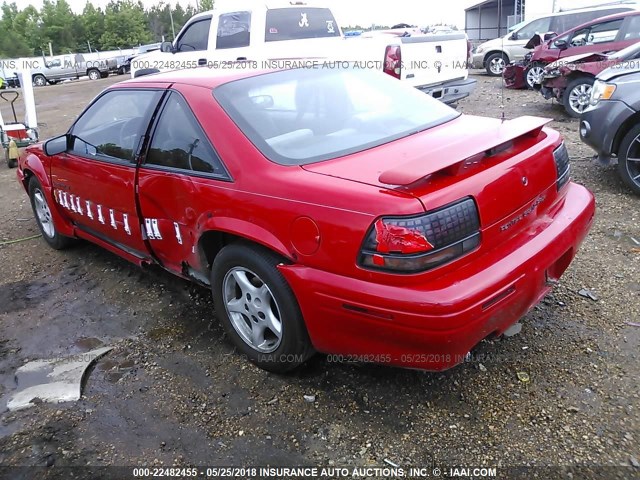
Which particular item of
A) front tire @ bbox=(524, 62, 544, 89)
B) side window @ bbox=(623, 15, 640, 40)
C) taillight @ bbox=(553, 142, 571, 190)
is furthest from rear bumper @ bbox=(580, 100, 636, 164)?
front tire @ bbox=(524, 62, 544, 89)

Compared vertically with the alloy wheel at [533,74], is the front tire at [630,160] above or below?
below

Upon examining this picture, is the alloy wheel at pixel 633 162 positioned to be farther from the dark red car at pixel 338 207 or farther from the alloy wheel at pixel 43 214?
the alloy wheel at pixel 43 214

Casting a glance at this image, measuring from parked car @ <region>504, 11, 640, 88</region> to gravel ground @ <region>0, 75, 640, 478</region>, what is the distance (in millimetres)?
7803

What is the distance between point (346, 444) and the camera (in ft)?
8.01

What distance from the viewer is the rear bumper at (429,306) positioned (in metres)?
2.18

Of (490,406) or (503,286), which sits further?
(490,406)

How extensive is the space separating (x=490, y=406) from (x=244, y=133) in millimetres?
1822

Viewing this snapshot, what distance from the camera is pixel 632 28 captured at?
980 cm

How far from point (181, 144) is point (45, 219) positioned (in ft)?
8.81

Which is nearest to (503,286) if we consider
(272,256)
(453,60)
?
(272,256)

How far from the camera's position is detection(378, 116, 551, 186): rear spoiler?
2221 millimetres

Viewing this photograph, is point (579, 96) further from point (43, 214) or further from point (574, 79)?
point (43, 214)

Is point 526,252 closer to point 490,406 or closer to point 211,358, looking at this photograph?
point 490,406

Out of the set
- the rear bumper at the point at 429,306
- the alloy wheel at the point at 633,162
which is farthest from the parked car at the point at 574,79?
the rear bumper at the point at 429,306
